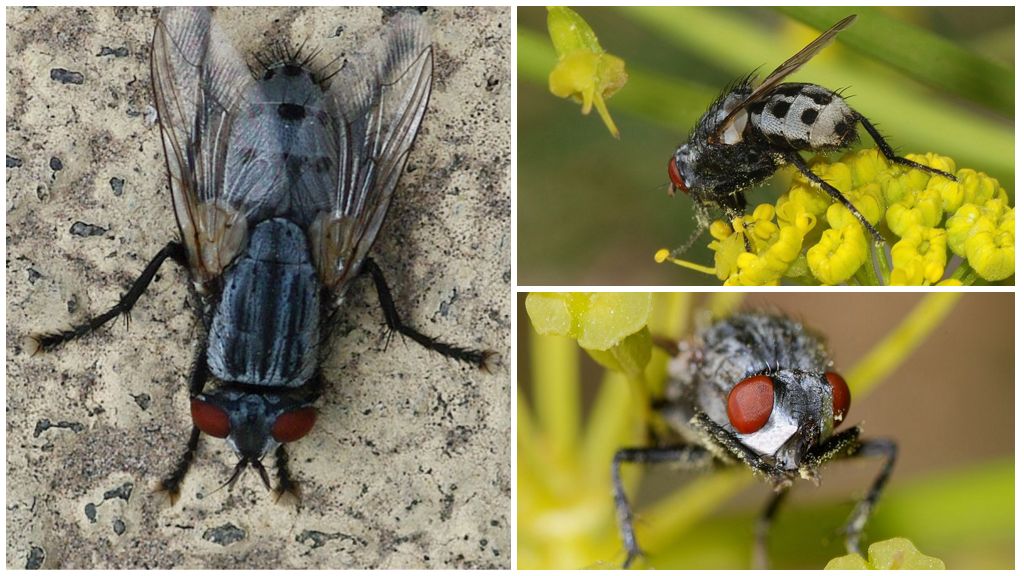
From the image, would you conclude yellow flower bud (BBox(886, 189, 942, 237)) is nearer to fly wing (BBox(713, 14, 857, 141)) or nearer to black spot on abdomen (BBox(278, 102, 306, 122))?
fly wing (BBox(713, 14, 857, 141))

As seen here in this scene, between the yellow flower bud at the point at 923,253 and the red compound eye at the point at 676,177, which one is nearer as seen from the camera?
the yellow flower bud at the point at 923,253

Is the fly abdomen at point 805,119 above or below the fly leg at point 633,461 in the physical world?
above

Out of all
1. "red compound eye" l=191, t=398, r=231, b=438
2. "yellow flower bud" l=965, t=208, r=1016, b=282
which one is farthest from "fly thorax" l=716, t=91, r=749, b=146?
"red compound eye" l=191, t=398, r=231, b=438

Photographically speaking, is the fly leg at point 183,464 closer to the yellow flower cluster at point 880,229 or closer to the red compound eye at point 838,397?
Answer: the yellow flower cluster at point 880,229

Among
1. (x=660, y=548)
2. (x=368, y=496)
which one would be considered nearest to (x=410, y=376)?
(x=368, y=496)

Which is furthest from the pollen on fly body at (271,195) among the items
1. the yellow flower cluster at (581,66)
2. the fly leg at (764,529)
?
the fly leg at (764,529)

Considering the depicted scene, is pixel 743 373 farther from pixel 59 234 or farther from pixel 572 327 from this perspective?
pixel 59 234

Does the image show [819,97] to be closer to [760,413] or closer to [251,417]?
[760,413]
